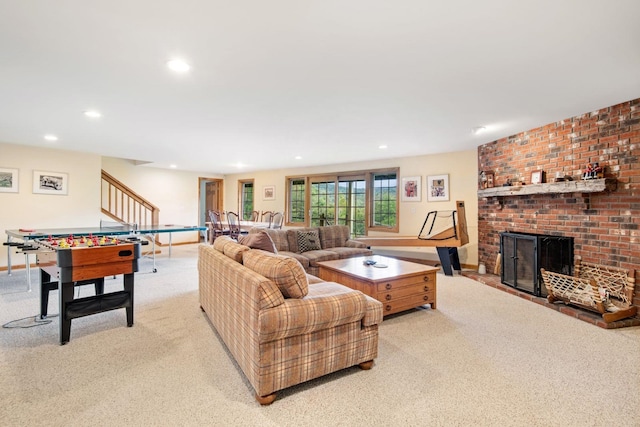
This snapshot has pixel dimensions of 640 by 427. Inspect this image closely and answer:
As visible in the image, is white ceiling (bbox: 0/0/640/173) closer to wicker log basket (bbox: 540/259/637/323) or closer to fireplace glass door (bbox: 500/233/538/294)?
fireplace glass door (bbox: 500/233/538/294)

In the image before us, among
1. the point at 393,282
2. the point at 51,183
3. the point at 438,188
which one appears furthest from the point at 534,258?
the point at 51,183

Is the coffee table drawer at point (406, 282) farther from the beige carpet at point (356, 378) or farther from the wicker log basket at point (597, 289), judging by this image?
the wicker log basket at point (597, 289)

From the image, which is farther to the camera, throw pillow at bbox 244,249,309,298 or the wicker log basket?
the wicker log basket

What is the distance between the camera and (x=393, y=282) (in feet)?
10.5

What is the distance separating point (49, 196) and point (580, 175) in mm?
8304

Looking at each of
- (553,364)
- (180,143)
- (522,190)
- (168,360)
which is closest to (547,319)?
(553,364)

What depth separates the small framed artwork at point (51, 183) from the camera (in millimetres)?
5543

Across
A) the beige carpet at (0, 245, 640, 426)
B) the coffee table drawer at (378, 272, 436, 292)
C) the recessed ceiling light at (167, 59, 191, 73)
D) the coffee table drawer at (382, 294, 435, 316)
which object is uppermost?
the recessed ceiling light at (167, 59, 191, 73)

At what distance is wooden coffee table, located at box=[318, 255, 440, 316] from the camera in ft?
10.3

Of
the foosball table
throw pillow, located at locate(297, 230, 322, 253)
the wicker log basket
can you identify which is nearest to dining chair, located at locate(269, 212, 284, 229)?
throw pillow, located at locate(297, 230, 322, 253)

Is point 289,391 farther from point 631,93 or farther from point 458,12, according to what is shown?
point 631,93

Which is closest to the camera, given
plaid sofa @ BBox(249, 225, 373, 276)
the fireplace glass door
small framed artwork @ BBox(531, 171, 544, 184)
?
the fireplace glass door

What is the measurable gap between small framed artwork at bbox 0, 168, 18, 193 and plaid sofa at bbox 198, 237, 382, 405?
5.50 metres

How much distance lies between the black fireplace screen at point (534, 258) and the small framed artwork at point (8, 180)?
8.04 m
